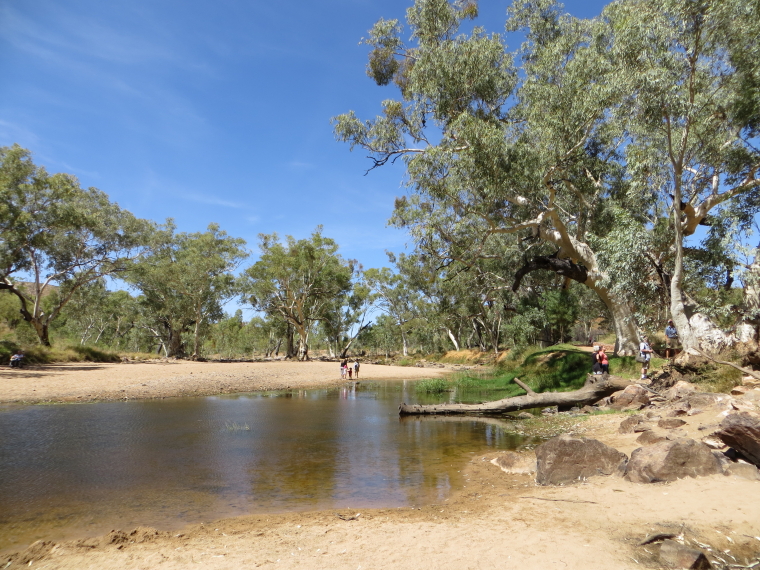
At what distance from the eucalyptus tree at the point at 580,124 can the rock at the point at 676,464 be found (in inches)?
408

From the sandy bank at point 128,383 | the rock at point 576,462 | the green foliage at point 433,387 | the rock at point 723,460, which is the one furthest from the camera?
the green foliage at point 433,387

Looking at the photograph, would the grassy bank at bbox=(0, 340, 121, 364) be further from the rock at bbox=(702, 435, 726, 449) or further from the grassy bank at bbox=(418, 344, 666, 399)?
the rock at bbox=(702, 435, 726, 449)

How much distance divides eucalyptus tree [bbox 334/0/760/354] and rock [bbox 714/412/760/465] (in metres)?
10.1

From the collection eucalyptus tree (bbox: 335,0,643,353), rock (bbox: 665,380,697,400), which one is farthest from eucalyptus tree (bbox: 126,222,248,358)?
rock (bbox: 665,380,697,400)

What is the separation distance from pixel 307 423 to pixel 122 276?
32639mm

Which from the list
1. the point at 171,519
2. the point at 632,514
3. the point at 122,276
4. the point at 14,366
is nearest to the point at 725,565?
the point at 632,514

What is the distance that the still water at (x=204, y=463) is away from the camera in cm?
625

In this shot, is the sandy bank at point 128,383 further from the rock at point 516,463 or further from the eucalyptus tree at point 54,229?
the rock at point 516,463

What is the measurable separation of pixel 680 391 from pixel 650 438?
15.3ft

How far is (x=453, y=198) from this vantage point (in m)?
18.9

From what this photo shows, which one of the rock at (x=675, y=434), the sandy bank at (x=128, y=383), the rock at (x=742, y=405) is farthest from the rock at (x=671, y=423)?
the sandy bank at (x=128, y=383)

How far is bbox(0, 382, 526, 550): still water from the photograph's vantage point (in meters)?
6.25

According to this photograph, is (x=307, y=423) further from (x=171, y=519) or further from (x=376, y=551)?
(x=376, y=551)

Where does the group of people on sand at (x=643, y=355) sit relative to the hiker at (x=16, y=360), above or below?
above
